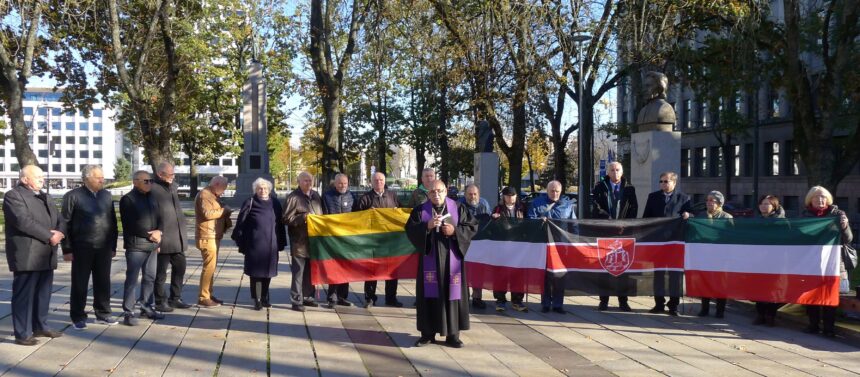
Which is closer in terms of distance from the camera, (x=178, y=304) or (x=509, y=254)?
(x=178, y=304)

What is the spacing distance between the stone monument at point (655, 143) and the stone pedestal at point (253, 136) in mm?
19495

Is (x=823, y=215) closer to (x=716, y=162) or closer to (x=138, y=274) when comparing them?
(x=138, y=274)

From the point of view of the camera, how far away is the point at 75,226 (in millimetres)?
8703

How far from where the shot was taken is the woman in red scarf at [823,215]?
352 inches

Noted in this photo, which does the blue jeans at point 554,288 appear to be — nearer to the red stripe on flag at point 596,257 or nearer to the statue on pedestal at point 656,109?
the red stripe on flag at point 596,257

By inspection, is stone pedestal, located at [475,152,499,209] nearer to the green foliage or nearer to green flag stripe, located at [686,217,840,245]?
green flag stripe, located at [686,217,840,245]

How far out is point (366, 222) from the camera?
11.0 meters

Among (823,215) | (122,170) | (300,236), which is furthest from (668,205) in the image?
(122,170)

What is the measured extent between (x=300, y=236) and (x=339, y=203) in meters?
0.79

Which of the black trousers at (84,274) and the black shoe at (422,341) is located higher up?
the black trousers at (84,274)

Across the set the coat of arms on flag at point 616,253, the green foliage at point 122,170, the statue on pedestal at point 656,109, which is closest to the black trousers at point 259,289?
the coat of arms on flag at point 616,253

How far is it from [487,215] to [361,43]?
15144 mm

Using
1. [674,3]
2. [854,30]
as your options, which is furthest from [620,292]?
[854,30]

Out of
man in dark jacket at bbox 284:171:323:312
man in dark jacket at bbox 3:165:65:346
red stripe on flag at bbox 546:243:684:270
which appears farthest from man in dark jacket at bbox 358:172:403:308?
man in dark jacket at bbox 3:165:65:346
